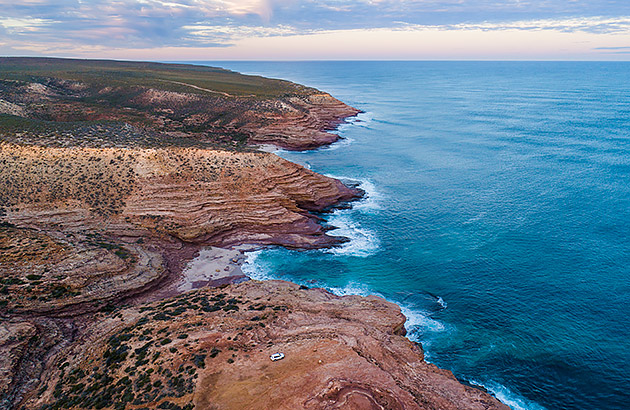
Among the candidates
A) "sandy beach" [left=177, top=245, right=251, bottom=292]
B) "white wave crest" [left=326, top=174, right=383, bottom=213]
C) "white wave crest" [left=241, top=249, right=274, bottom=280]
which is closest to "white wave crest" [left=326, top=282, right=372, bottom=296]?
"white wave crest" [left=241, top=249, right=274, bottom=280]

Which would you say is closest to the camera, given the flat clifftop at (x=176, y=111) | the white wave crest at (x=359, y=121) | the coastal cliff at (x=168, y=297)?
the coastal cliff at (x=168, y=297)

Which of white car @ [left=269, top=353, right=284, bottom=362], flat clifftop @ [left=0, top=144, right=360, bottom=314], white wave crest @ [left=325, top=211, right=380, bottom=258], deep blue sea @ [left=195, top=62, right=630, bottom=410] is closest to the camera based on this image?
white car @ [left=269, top=353, right=284, bottom=362]

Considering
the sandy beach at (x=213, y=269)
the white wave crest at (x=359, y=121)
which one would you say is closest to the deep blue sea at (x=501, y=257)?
the sandy beach at (x=213, y=269)

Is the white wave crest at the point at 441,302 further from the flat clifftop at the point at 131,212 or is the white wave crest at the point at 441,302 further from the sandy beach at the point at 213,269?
the sandy beach at the point at 213,269

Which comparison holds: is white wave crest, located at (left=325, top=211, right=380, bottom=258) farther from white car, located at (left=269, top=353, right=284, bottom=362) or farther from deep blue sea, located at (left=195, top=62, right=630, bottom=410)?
white car, located at (left=269, top=353, right=284, bottom=362)

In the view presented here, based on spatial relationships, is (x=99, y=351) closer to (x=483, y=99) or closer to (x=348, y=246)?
(x=348, y=246)

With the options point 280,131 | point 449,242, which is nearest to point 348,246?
point 449,242
